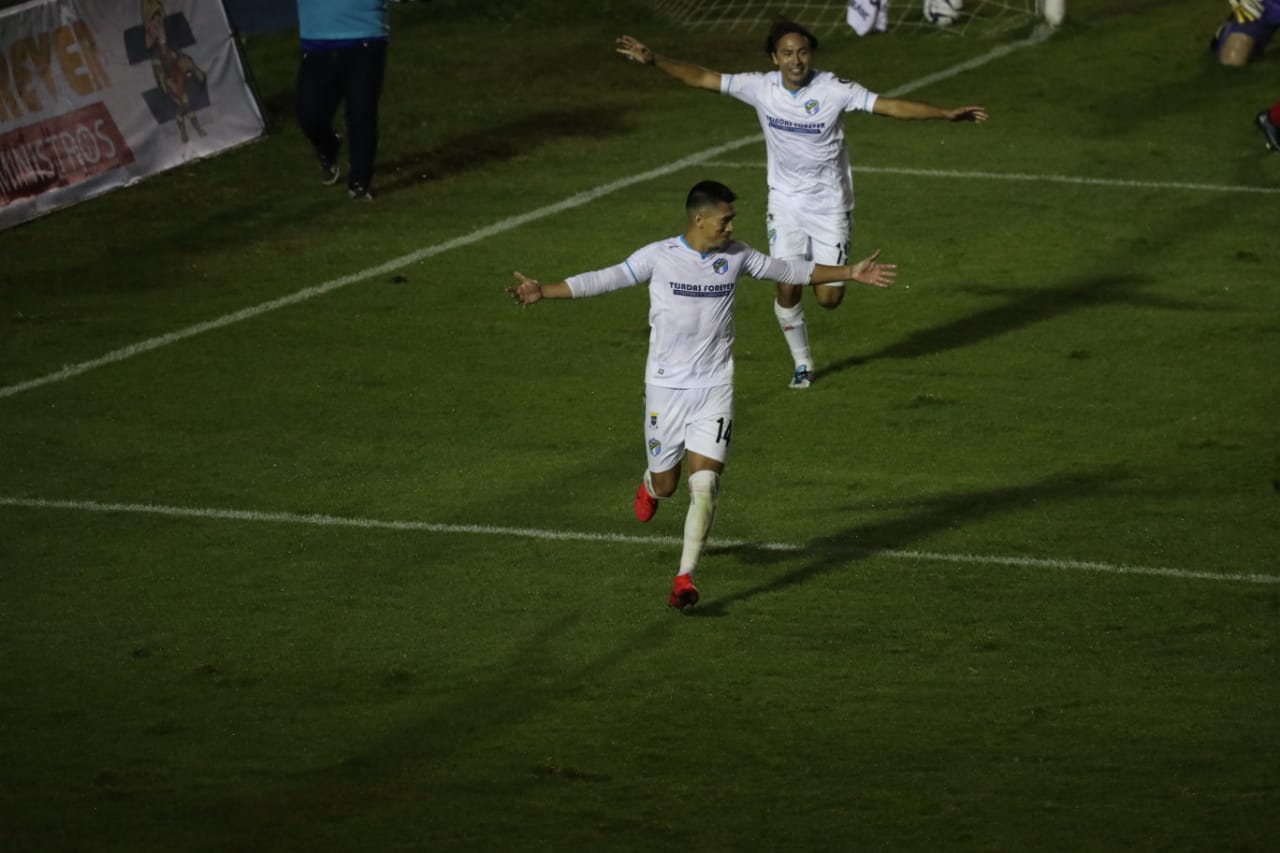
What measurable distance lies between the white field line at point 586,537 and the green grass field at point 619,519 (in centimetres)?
3

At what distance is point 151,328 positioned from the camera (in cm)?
1515

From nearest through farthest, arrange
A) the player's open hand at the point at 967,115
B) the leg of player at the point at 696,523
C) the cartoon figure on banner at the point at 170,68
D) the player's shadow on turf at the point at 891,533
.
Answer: the leg of player at the point at 696,523, the player's shadow on turf at the point at 891,533, the player's open hand at the point at 967,115, the cartoon figure on banner at the point at 170,68

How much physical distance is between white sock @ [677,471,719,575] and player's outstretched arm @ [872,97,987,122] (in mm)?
3484

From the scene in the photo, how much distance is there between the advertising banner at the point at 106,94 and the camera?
17406 millimetres

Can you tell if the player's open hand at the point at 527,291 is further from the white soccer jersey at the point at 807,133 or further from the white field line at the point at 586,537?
the white soccer jersey at the point at 807,133

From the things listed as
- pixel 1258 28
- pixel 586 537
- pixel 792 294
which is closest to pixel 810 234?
pixel 792 294

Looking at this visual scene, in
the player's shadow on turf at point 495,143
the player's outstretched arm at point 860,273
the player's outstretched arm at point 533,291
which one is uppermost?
the player's outstretched arm at point 533,291

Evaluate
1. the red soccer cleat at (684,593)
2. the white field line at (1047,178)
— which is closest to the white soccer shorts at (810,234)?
the red soccer cleat at (684,593)

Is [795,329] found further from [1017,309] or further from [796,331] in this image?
[1017,309]

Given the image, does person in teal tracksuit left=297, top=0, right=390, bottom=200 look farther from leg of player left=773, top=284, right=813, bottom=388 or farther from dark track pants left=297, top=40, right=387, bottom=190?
leg of player left=773, top=284, right=813, bottom=388

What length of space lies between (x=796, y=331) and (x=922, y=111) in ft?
5.31

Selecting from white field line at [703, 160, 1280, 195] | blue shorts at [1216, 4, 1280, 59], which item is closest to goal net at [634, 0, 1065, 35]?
blue shorts at [1216, 4, 1280, 59]

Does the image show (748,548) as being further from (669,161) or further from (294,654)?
(669,161)

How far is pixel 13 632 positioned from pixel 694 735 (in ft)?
10.7
